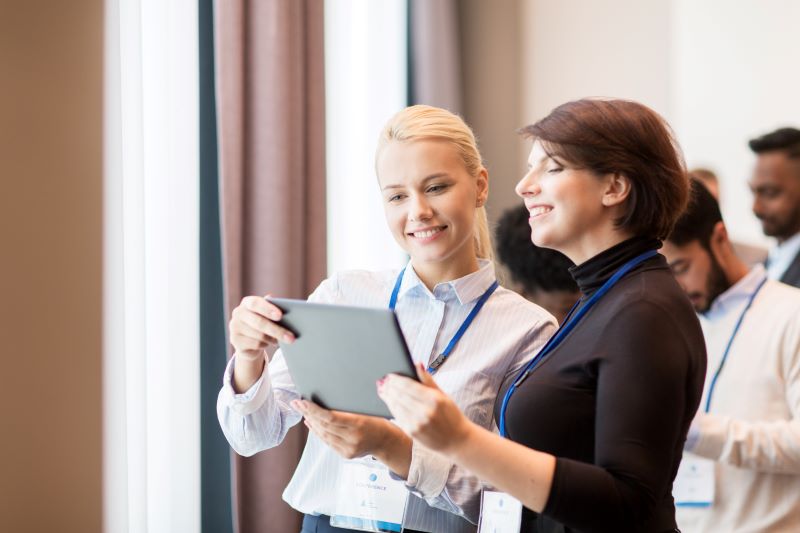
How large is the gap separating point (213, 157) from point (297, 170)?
284 mm

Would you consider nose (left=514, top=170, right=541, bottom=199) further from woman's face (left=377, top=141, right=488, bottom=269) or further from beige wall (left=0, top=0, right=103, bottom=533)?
beige wall (left=0, top=0, right=103, bottom=533)

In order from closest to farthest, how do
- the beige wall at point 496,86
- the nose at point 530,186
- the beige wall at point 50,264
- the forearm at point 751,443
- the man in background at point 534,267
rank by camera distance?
the nose at point 530,186 < the beige wall at point 50,264 < the forearm at point 751,443 < the man in background at point 534,267 < the beige wall at point 496,86

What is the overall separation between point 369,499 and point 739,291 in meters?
1.34

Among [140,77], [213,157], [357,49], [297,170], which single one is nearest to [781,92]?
[357,49]

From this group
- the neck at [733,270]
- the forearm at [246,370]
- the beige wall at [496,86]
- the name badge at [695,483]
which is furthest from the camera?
the beige wall at [496,86]

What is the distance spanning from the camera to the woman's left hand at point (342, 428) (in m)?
1.43

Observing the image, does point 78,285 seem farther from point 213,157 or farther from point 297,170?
point 297,170

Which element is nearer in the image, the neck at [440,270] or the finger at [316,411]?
the finger at [316,411]

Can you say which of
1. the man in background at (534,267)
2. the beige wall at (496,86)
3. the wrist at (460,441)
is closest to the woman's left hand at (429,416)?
the wrist at (460,441)

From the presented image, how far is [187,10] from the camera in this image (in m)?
2.44

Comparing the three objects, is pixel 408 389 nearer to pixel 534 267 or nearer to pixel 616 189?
pixel 616 189

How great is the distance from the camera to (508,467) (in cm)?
115

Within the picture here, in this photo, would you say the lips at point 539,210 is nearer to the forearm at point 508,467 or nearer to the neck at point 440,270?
the neck at point 440,270

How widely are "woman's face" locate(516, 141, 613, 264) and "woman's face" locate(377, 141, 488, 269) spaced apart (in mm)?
235
